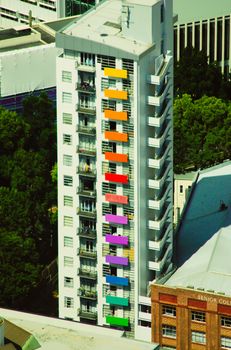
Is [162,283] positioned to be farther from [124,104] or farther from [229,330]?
[124,104]

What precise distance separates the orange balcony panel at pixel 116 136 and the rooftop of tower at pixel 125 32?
9959 millimetres

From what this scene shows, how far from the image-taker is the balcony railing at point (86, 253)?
18225cm

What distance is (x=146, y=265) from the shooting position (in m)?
182

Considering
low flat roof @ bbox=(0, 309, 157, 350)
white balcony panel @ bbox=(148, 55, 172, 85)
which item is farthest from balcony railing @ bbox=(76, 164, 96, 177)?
low flat roof @ bbox=(0, 309, 157, 350)

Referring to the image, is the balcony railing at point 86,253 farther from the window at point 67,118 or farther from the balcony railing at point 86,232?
the window at point 67,118

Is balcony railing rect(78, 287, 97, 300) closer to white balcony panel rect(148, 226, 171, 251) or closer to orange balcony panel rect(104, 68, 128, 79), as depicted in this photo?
white balcony panel rect(148, 226, 171, 251)

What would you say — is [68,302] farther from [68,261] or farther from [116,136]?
[116,136]

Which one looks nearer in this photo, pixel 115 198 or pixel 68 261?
pixel 115 198

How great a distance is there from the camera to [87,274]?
602 feet

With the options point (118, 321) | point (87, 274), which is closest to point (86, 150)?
point (87, 274)

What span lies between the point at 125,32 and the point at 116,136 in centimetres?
1246

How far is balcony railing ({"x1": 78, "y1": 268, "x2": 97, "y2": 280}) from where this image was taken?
600ft

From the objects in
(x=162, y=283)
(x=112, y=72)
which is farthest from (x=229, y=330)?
(x=112, y=72)

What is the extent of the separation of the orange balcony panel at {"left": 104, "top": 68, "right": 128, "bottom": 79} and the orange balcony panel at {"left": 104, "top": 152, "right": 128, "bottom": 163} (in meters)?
9.44
